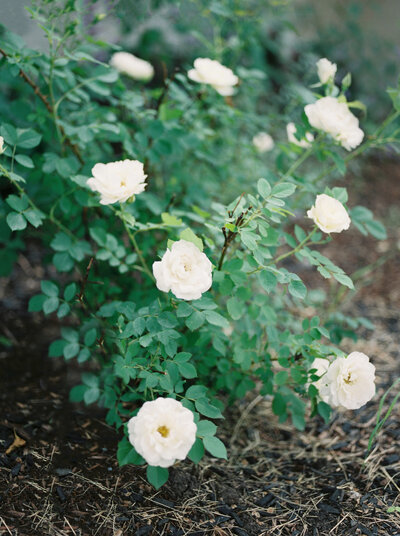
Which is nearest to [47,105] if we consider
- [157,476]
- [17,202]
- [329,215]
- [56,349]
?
[17,202]

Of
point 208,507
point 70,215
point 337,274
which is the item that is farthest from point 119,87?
point 208,507

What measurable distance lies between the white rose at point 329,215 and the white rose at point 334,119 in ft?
1.00

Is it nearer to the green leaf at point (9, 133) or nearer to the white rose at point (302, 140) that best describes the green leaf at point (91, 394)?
the green leaf at point (9, 133)

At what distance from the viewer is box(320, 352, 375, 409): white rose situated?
1280 mm

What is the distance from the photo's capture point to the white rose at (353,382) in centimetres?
128

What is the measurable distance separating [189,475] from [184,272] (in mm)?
708

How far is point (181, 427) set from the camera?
3.60 ft

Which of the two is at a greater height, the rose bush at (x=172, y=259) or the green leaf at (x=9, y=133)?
the green leaf at (x=9, y=133)

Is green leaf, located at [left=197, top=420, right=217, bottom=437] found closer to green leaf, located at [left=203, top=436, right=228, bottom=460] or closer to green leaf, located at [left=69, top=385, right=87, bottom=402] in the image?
green leaf, located at [left=203, top=436, right=228, bottom=460]

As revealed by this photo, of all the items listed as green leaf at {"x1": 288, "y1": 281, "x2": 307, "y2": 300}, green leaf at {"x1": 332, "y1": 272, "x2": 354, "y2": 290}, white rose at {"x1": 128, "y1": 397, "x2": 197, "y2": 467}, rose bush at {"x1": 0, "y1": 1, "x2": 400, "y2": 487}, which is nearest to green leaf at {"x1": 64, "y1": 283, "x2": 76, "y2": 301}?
rose bush at {"x1": 0, "y1": 1, "x2": 400, "y2": 487}

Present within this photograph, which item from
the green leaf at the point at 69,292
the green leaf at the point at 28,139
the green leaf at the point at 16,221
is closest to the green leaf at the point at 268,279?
the green leaf at the point at 69,292

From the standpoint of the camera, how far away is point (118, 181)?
1292 mm

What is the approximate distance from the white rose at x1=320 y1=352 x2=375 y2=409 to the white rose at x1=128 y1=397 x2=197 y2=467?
40 cm

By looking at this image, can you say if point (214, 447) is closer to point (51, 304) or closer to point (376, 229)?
point (51, 304)
